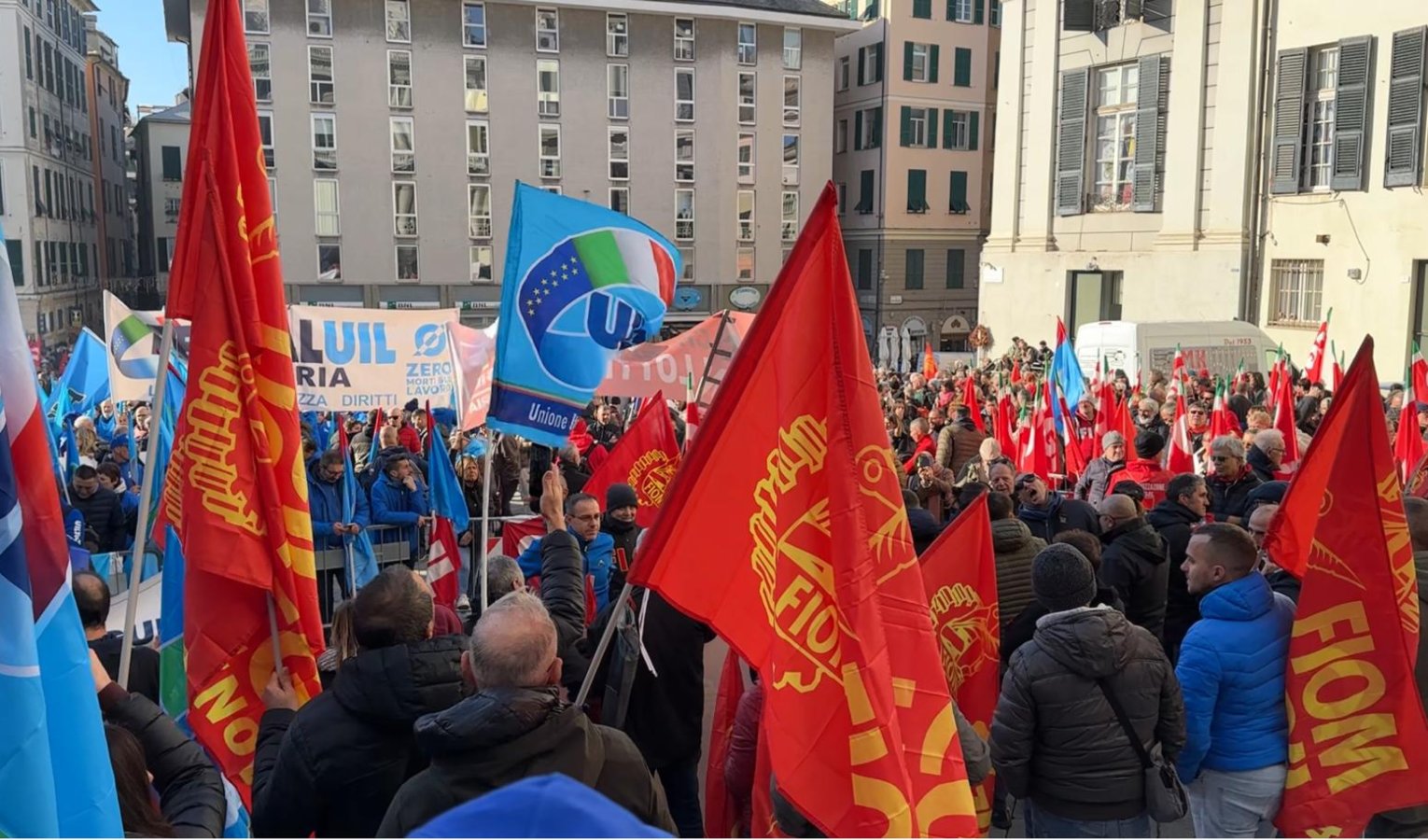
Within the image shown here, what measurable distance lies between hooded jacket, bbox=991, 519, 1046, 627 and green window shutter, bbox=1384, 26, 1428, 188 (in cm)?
1714

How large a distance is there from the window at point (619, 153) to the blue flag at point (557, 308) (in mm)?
33641

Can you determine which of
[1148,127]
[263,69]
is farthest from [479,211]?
[1148,127]

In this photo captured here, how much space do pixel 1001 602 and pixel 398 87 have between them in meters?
35.5

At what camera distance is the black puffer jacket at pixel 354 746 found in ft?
10.0

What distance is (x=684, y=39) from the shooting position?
39.4m

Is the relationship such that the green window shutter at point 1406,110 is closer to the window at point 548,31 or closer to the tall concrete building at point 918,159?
the tall concrete building at point 918,159

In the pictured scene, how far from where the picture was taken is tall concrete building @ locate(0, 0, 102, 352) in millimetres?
37500

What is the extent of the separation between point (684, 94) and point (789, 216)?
561 centimetres

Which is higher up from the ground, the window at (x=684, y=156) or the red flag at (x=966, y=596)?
the window at (x=684, y=156)

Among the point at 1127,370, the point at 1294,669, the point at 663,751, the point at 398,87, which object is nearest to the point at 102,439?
the point at 663,751

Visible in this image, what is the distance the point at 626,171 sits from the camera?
39.5 metres

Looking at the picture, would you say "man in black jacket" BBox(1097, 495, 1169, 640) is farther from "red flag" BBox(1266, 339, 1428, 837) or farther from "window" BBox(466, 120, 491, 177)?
"window" BBox(466, 120, 491, 177)

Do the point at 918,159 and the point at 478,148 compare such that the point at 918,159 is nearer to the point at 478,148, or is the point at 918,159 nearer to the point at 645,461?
the point at 478,148

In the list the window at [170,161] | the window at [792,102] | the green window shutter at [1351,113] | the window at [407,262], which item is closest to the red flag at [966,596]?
the green window shutter at [1351,113]
